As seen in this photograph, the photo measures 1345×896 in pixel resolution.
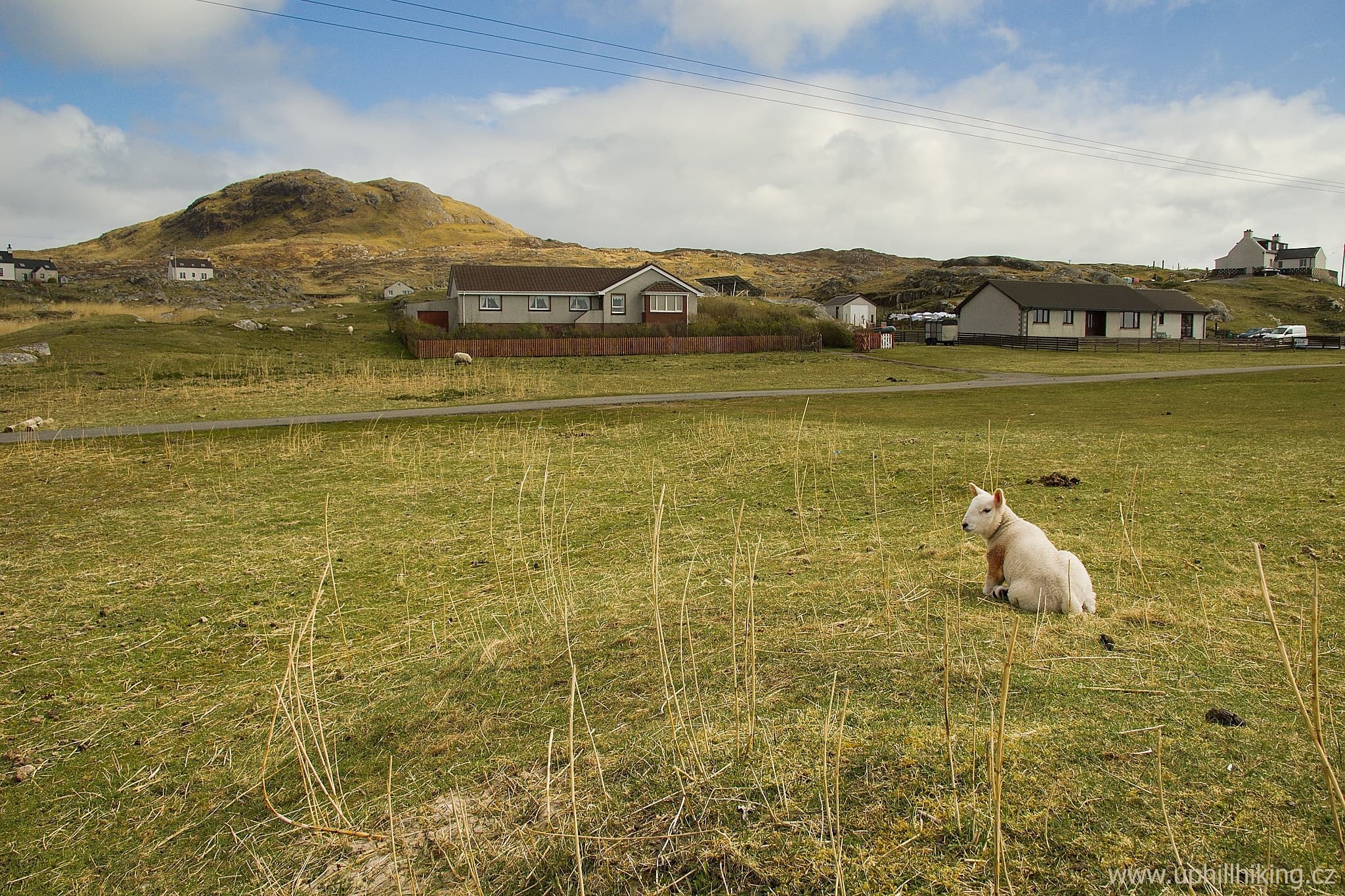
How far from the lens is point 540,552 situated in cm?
970

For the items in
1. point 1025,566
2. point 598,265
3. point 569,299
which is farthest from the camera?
point 598,265

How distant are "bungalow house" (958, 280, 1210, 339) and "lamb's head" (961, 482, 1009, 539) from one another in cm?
7468

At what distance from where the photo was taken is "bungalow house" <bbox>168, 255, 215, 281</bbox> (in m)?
128

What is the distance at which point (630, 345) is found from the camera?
57.6m

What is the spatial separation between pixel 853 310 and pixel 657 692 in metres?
104

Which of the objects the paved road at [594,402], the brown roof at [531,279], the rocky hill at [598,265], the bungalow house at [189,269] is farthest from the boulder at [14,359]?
the bungalow house at [189,269]

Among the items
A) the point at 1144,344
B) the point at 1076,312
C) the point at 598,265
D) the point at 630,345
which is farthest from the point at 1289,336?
the point at 598,265

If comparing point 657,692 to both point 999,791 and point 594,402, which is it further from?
point 594,402

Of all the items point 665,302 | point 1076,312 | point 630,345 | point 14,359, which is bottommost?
point 14,359

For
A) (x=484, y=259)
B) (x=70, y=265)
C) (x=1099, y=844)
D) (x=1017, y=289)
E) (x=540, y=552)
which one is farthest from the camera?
(x=70, y=265)

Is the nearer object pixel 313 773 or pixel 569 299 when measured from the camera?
pixel 313 773

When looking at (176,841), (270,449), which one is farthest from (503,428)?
(176,841)

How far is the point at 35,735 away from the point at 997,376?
139 feet

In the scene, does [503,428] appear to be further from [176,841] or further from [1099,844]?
[1099,844]
